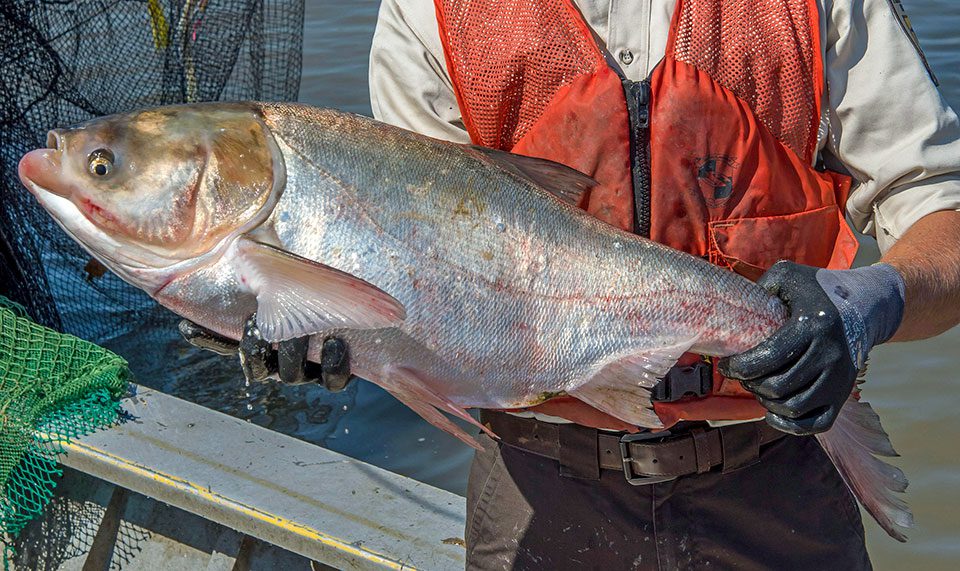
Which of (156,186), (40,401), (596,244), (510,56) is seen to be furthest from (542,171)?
(40,401)

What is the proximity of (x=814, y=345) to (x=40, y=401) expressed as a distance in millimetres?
2568

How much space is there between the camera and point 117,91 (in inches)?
207

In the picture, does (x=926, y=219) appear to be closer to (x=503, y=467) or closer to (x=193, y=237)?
(x=503, y=467)

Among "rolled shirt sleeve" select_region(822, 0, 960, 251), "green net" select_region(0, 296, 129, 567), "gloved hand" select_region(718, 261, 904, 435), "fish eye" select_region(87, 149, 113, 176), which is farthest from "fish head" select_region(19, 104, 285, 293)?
"green net" select_region(0, 296, 129, 567)

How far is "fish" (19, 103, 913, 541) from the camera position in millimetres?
1932

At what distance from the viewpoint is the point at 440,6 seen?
231 centimetres

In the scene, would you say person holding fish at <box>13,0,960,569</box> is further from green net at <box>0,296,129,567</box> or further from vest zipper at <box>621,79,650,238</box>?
green net at <box>0,296,129,567</box>

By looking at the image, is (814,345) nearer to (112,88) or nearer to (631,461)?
(631,461)

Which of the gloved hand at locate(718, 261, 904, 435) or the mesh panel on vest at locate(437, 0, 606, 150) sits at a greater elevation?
the mesh panel on vest at locate(437, 0, 606, 150)

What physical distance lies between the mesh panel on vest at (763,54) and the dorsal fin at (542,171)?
15.3 inches

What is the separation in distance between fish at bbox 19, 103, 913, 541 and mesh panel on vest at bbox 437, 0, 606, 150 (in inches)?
10.2

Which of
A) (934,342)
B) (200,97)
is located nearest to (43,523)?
(200,97)

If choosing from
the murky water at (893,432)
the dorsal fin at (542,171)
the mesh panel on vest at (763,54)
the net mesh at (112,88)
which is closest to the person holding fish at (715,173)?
the mesh panel on vest at (763,54)

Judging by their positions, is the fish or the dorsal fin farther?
the dorsal fin
